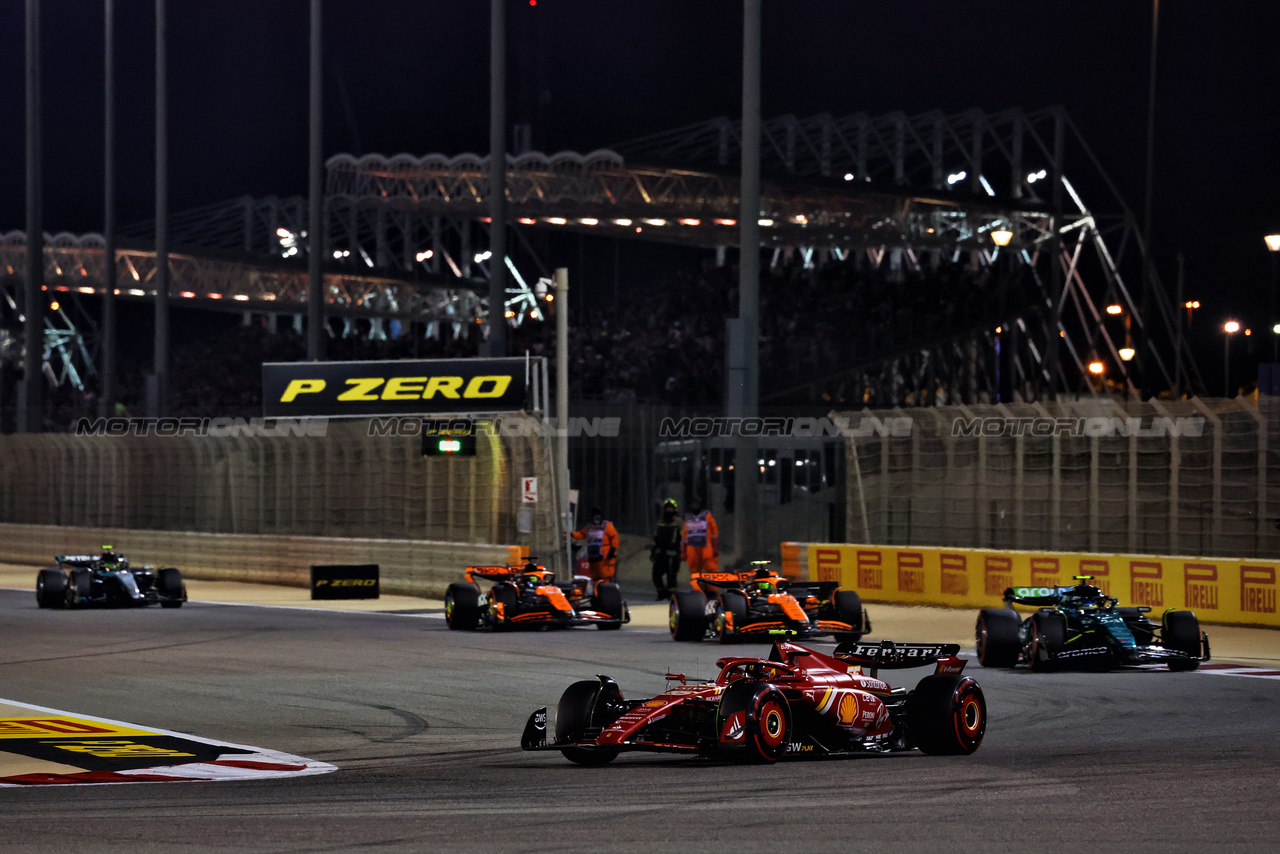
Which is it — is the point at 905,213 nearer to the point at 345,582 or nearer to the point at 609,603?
the point at 345,582

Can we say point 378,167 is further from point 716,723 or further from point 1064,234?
point 716,723

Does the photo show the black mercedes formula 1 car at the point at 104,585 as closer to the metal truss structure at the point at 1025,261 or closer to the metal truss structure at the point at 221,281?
the metal truss structure at the point at 1025,261

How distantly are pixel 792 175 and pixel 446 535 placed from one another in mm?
25162

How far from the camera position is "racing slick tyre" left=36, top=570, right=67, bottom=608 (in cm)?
2622

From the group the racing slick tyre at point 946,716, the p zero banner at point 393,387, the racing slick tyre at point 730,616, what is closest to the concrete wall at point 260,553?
→ the p zero banner at point 393,387

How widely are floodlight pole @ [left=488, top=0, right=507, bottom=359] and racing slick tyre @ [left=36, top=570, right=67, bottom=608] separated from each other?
9161mm

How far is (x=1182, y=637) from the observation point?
16.7 metres

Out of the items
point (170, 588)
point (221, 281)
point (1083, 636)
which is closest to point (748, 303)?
point (170, 588)

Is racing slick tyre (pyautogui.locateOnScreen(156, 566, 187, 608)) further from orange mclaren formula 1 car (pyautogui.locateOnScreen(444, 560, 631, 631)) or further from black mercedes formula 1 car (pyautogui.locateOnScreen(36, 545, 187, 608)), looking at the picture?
orange mclaren formula 1 car (pyautogui.locateOnScreen(444, 560, 631, 631))

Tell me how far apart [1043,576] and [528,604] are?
696 cm

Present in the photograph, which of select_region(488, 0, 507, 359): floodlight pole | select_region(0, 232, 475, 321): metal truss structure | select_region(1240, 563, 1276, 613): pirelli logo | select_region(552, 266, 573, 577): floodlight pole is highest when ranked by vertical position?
select_region(0, 232, 475, 321): metal truss structure

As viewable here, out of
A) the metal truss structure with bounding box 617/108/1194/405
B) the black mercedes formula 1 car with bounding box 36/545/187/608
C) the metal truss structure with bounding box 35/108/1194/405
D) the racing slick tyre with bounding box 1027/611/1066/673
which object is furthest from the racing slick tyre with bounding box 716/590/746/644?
the metal truss structure with bounding box 35/108/1194/405

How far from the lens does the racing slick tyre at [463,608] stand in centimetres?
2219

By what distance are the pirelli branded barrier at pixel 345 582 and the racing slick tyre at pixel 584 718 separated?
62.4 ft
